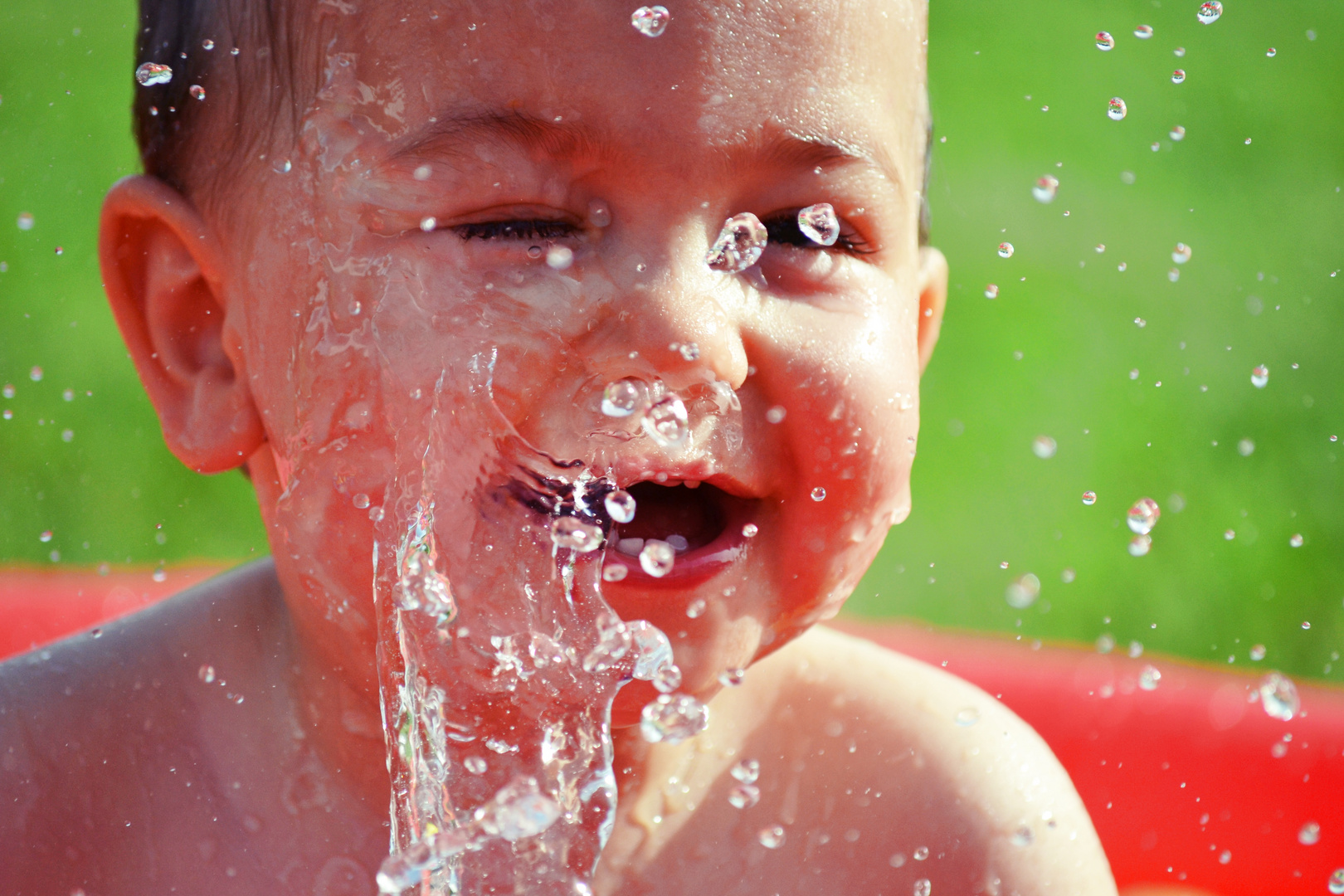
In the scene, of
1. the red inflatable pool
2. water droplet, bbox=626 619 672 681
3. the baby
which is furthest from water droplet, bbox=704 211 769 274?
the red inflatable pool

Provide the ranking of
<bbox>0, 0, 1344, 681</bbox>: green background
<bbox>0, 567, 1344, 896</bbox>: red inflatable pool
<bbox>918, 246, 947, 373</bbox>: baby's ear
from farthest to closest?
<bbox>0, 0, 1344, 681</bbox>: green background
<bbox>0, 567, 1344, 896</bbox>: red inflatable pool
<bbox>918, 246, 947, 373</bbox>: baby's ear

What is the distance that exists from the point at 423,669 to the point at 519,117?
380mm

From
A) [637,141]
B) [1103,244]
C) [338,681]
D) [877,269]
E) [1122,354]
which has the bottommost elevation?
[1122,354]

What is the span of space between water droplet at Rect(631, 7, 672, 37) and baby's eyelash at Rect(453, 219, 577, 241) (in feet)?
0.40

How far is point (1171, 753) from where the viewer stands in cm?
157

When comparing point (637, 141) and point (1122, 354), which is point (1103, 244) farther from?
point (637, 141)

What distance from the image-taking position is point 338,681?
1.04 m

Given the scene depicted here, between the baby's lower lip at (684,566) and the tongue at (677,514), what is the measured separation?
0.01 m

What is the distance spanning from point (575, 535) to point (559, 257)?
6.9 inches

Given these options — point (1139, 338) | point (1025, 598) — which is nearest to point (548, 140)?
point (1025, 598)

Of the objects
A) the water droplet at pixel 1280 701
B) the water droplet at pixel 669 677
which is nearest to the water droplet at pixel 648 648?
the water droplet at pixel 669 677

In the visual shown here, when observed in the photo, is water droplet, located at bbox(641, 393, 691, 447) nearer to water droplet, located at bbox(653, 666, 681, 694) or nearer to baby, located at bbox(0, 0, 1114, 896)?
baby, located at bbox(0, 0, 1114, 896)

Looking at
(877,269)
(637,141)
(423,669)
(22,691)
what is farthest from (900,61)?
(22,691)

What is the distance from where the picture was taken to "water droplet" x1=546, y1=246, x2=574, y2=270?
0.80 meters
